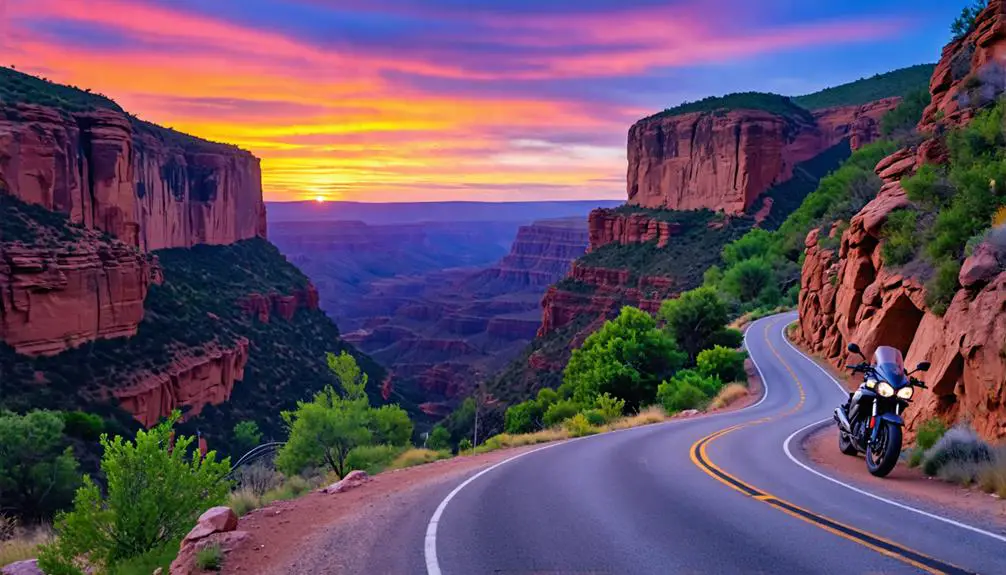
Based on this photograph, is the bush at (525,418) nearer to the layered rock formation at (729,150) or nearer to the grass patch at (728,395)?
the grass patch at (728,395)

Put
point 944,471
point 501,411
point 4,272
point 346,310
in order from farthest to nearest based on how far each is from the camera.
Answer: point 346,310 < point 501,411 < point 4,272 < point 944,471

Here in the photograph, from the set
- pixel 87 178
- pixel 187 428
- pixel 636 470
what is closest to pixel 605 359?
pixel 636 470

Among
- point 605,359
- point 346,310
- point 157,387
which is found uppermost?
point 605,359

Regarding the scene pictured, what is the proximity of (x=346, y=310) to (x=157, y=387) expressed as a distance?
5631 inches

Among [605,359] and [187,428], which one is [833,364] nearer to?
[605,359]

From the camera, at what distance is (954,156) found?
18.5 meters

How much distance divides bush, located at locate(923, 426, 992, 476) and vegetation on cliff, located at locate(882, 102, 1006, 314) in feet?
10.7

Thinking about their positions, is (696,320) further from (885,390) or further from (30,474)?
(30,474)

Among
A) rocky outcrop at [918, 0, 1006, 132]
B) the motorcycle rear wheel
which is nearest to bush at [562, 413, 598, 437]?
the motorcycle rear wheel

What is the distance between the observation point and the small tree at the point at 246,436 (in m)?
45.8

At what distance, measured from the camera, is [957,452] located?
10047mm

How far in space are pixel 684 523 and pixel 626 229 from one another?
8381cm

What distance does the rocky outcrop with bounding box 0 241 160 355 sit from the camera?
3869cm

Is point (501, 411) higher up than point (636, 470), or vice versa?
point (636, 470)
